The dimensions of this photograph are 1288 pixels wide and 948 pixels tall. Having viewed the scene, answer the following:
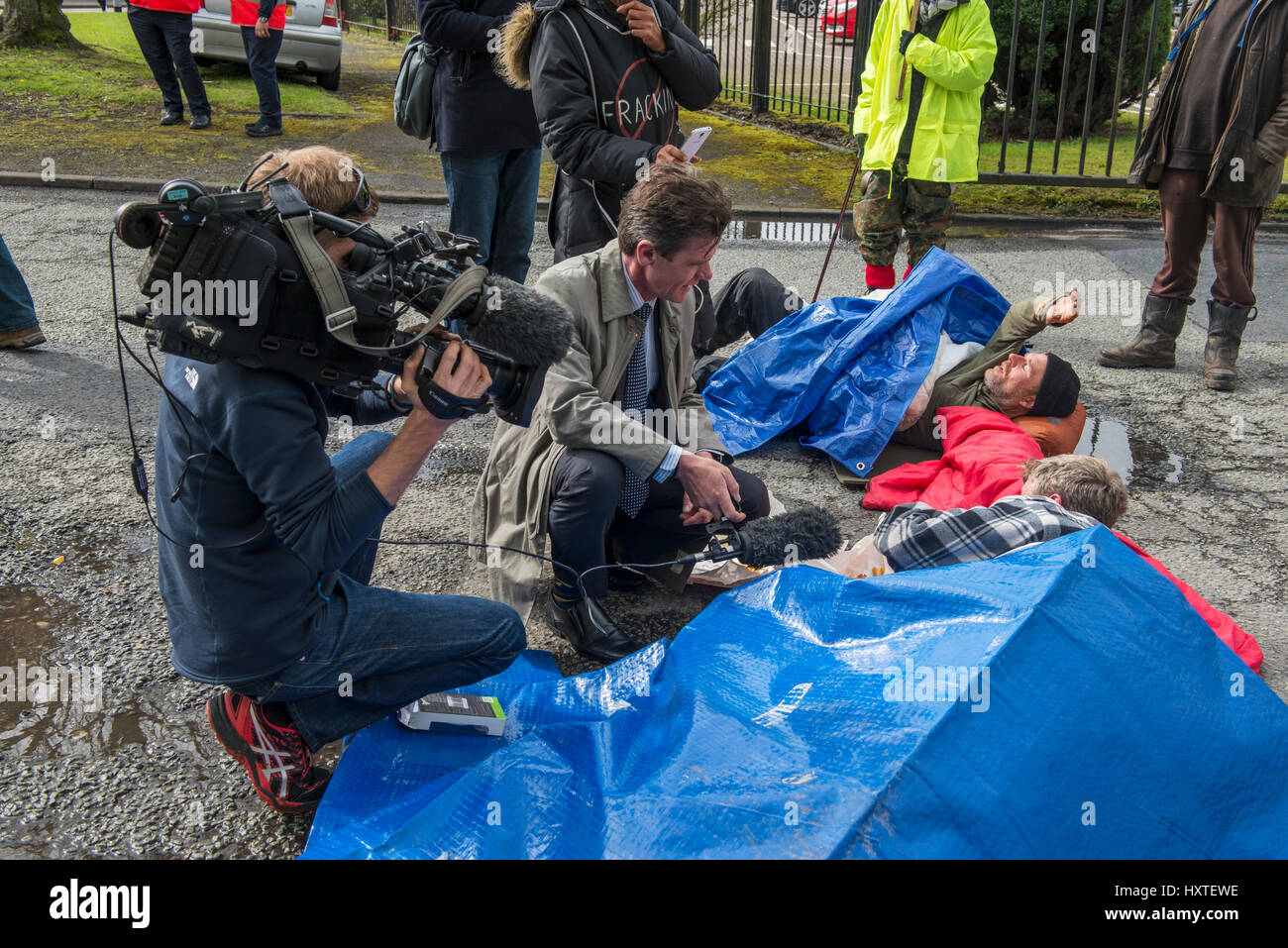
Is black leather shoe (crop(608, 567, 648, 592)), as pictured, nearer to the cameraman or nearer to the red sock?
the cameraman

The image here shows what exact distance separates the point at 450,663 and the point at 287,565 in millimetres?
490

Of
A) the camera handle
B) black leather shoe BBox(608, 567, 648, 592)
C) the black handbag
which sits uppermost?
the black handbag

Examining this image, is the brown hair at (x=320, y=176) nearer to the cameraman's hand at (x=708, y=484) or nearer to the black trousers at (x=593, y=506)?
the black trousers at (x=593, y=506)

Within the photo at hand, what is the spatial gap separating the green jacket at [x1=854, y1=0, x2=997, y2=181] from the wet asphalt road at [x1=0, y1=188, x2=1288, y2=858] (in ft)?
3.31

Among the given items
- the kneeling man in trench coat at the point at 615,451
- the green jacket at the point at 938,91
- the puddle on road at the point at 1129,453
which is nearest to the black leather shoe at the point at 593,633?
the kneeling man in trench coat at the point at 615,451

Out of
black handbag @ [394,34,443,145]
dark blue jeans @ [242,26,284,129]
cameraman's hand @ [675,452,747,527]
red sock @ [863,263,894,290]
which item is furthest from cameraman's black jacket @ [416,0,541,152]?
dark blue jeans @ [242,26,284,129]

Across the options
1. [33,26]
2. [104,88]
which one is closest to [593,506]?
[104,88]

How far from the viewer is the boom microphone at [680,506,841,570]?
9.23 feet

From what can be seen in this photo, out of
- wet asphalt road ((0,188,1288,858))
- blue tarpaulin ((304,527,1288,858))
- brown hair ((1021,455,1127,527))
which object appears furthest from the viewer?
brown hair ((1021,455,1127,527))

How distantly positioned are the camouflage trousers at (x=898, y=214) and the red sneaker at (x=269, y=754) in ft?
13.9

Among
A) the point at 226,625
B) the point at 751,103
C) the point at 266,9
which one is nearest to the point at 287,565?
the point at 226,625

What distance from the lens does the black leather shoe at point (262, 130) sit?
9141 millimetres
